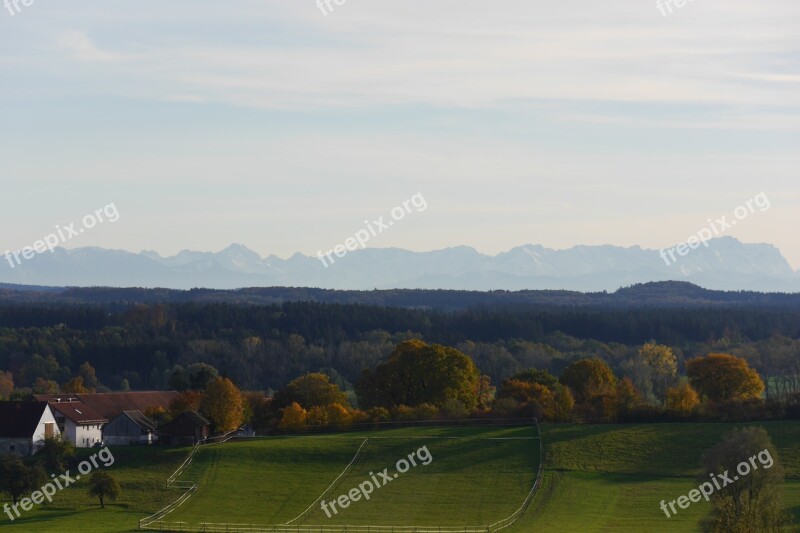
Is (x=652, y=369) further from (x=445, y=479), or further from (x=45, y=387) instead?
(x=445, y=479)

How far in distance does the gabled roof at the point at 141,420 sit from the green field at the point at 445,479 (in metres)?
10.7

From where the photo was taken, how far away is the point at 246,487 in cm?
7531

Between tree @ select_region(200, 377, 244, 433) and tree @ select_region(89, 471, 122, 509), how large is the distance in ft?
69.9

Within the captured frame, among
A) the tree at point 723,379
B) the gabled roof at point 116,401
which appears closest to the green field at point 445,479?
the tree at point 723,379

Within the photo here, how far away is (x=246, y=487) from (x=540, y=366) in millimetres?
93148

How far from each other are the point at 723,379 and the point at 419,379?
23809mm

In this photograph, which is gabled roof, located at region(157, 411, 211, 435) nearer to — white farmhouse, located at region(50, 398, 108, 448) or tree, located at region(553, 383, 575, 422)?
white farmhouse, located at region(50, 398, 108, 448)

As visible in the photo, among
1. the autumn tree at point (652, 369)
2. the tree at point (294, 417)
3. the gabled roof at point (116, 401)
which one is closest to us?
the tree at point (294, 417)

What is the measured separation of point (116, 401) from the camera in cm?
10406

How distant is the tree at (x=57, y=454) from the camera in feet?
265

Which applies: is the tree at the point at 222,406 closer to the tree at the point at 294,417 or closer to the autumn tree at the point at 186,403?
the autumn tree at the point at 186,403

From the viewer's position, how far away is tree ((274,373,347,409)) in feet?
335

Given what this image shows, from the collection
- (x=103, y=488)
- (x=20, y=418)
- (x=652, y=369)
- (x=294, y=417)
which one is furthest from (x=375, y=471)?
(x=652, y=369)

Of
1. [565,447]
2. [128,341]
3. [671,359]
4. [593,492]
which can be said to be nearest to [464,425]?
[565,447]
